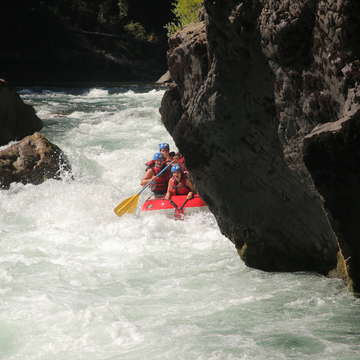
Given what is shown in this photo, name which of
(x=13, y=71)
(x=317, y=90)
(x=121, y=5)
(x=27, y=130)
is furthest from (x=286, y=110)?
(x=121, y=5)

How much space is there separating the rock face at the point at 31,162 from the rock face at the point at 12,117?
2.22 m

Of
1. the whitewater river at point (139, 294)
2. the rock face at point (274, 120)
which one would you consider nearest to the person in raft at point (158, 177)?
the whitewater river at point (139, 294)

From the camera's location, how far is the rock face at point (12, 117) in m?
13.6

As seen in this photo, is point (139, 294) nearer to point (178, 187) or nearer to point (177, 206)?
point (177, 206)

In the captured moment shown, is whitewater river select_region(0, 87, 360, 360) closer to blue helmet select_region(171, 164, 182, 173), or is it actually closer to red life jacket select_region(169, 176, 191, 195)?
red life jacket select_region(169, 176, 191, 195)

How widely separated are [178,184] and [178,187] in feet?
0.16

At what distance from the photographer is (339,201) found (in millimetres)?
4418

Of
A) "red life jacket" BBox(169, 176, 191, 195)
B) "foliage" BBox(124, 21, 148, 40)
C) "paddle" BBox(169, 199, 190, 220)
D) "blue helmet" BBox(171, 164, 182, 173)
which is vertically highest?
"foliage" BBox(124, 21, 148, 40)

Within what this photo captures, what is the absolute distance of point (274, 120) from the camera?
18.7ft

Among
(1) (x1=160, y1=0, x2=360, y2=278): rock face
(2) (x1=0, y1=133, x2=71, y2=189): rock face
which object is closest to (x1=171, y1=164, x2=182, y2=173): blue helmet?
(2) (x1=0, y1=133, x2=71, y2=189): rock face

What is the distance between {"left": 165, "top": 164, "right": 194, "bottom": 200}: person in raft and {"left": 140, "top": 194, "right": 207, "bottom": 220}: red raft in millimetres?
160

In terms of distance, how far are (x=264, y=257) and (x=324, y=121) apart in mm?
2112

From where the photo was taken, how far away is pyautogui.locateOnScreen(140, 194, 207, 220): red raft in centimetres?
923

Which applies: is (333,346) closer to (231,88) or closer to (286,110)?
(286,110)
